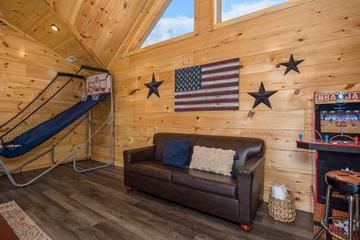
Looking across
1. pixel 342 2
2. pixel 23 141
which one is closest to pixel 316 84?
pixel 342 2

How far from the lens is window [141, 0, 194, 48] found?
11.0 feet

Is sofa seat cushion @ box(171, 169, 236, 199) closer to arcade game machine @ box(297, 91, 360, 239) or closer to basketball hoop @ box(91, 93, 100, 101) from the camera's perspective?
arcade game machine @ box(297, 91, 360, 239)

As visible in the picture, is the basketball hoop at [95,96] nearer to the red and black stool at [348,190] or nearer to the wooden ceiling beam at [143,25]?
the wooden ceiling beam at [143,25]

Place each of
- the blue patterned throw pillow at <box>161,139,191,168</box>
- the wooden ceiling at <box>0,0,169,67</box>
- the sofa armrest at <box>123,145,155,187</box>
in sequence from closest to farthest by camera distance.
Answer: the blue patterned throw pillow at <box>161,139,191,168</box> → the sofa armrest at <box>123,145,155,187</box> → the wooden ceiling at <box>0,0,169,67</box>

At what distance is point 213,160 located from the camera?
2.46 meters

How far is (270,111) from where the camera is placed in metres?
2.51

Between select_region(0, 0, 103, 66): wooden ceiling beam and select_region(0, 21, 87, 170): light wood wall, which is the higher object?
select_region(0, 0, 103, 66): wooden ceiling beam

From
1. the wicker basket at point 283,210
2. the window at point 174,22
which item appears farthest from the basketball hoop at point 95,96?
the wicker basket at point 283,210

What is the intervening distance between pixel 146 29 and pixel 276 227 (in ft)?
12.3

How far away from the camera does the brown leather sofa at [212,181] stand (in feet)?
6.23

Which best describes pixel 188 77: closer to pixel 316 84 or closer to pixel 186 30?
pixel 186 30

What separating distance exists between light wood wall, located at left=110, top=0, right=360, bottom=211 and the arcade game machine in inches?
16.2

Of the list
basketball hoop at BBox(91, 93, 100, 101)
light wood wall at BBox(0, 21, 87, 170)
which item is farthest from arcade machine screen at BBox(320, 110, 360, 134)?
light wood wall at BBox(0, 21, 87, 170)

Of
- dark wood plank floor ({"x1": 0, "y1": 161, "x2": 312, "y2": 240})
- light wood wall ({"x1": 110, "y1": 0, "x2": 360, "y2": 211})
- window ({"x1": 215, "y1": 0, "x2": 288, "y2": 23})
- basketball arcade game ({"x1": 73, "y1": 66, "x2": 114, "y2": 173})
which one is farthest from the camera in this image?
basketball arcade game ({"x1": 73, "y1": 66, "x2": 114, "y2": 173})
